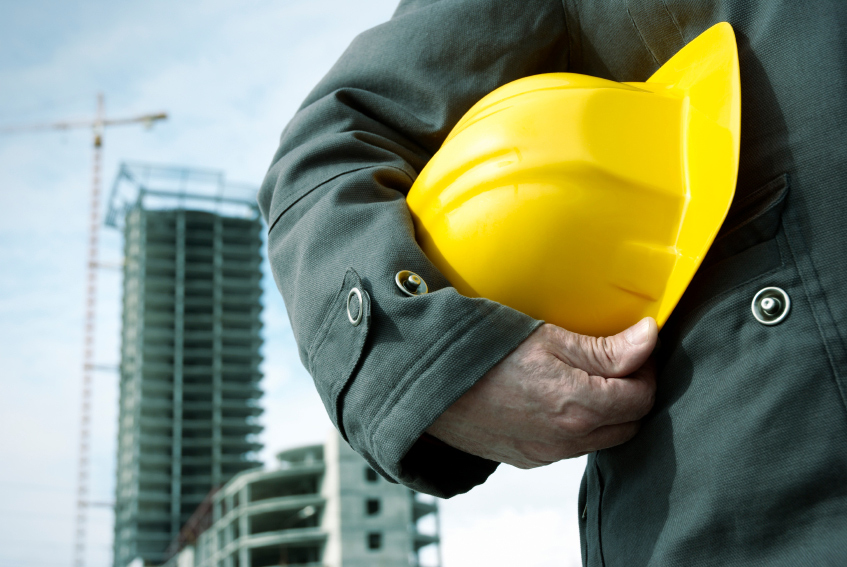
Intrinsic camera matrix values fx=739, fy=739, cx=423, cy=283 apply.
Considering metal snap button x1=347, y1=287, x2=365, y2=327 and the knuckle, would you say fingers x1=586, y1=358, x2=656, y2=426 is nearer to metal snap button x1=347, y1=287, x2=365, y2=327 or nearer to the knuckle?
the knuckle

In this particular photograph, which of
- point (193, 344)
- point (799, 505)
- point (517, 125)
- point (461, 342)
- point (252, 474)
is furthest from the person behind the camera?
point (193, 344)

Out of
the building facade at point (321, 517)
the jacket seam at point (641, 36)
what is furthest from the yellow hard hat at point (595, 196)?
the building facade at point (321, 517)

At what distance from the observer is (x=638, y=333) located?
4.34 feet

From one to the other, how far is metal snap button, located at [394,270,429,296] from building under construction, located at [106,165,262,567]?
306ft

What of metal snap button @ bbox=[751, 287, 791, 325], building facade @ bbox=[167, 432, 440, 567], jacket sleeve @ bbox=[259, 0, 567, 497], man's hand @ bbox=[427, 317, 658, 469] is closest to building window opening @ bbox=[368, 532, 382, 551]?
building facade @ bbox=[167, 432, 440, 567]

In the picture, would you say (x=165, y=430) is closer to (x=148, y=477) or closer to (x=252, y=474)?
(x=148, y=477)

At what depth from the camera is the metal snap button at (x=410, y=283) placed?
1.35 m

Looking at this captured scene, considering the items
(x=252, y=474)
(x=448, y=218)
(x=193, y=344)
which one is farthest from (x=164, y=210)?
(x=448, y=218)

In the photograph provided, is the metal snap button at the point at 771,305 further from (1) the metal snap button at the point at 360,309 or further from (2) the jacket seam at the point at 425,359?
(1) the metal snap button at the point at 360,309

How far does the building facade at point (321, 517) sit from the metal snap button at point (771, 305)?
→ 5873cm

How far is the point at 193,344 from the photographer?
93312 mm

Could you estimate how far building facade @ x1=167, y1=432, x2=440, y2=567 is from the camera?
5934 centimetres

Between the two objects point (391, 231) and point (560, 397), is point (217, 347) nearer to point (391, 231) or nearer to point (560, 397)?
point (391, 231)

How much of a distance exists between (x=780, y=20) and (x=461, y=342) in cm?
79
